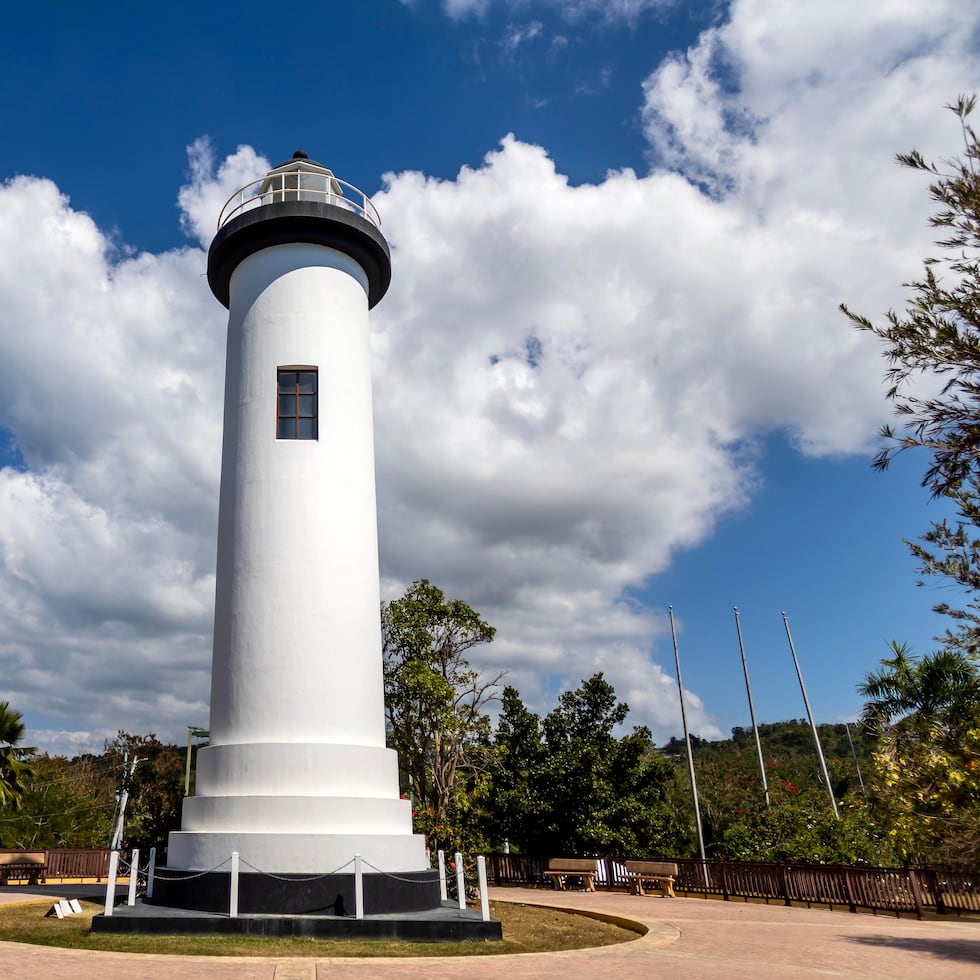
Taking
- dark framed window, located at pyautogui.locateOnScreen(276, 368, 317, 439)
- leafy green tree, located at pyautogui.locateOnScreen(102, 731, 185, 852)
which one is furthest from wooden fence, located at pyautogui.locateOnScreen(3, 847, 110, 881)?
dark framed window, located at pyautogui.locateOnScreen(276, 368, 317, 439)

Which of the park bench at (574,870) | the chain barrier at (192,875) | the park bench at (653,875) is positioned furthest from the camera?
the park bench at (574,870)

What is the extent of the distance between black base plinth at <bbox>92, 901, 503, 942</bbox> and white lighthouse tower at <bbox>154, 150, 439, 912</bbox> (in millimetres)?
A: 505

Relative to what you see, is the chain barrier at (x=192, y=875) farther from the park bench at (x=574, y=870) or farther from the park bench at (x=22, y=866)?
the park bench at (x=22, y=866)

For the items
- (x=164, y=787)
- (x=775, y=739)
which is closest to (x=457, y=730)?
(x=164, y=787)

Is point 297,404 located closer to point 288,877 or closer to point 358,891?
point 288,877

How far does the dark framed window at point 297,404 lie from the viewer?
14.4 meters

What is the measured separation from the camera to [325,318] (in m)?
15.1

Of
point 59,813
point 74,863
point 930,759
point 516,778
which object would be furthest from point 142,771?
point 930,759

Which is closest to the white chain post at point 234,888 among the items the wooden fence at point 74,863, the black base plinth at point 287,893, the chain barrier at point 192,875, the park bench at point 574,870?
the black base plinth at point 287,893

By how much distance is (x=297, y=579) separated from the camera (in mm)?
13391

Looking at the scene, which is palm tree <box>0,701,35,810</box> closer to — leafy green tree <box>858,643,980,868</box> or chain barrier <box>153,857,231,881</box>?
chain barrier <box>153,857,231,881</box>

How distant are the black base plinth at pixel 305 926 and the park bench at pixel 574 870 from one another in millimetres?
10075

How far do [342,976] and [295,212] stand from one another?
1264cm

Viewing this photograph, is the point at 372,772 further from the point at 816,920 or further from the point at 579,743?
the point at 579,743
